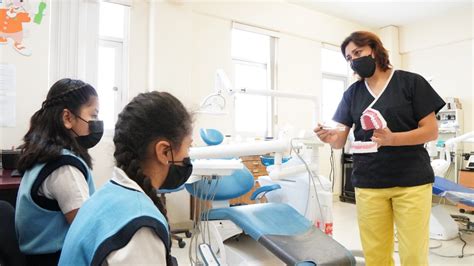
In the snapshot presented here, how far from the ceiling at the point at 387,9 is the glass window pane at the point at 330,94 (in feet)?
3.34

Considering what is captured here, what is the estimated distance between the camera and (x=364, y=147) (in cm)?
142

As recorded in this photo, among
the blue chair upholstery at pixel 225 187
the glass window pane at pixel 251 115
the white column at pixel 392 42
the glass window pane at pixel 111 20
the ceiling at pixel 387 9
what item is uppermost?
the ceiling at pixel 387 9

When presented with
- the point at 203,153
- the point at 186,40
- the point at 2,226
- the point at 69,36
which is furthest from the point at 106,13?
the point at 2,226

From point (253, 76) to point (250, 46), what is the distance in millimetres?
403

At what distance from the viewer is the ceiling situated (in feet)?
15.5

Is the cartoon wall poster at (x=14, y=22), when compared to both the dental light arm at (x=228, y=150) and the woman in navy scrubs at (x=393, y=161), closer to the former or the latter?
the dental light arm at (x=228, y=150)

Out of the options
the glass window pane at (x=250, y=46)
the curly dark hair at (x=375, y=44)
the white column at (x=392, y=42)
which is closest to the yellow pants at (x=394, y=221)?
the curly dark hair at (x=375, y=44)

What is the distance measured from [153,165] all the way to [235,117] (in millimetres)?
3589

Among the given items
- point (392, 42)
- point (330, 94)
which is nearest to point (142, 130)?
point (330, 94)

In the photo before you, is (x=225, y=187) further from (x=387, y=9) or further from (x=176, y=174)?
(x=387, y=9)

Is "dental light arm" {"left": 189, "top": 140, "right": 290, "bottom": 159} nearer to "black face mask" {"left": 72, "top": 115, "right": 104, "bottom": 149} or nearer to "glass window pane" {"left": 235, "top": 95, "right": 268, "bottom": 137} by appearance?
"black face mask" {"left": 72, "top": 115, "right": 104, "bottom": 149}

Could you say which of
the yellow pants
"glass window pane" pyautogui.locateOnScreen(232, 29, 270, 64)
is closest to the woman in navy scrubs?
the yellow pants

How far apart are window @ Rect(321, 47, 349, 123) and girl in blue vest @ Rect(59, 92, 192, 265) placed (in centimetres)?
474

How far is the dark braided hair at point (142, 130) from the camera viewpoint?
757 mm
